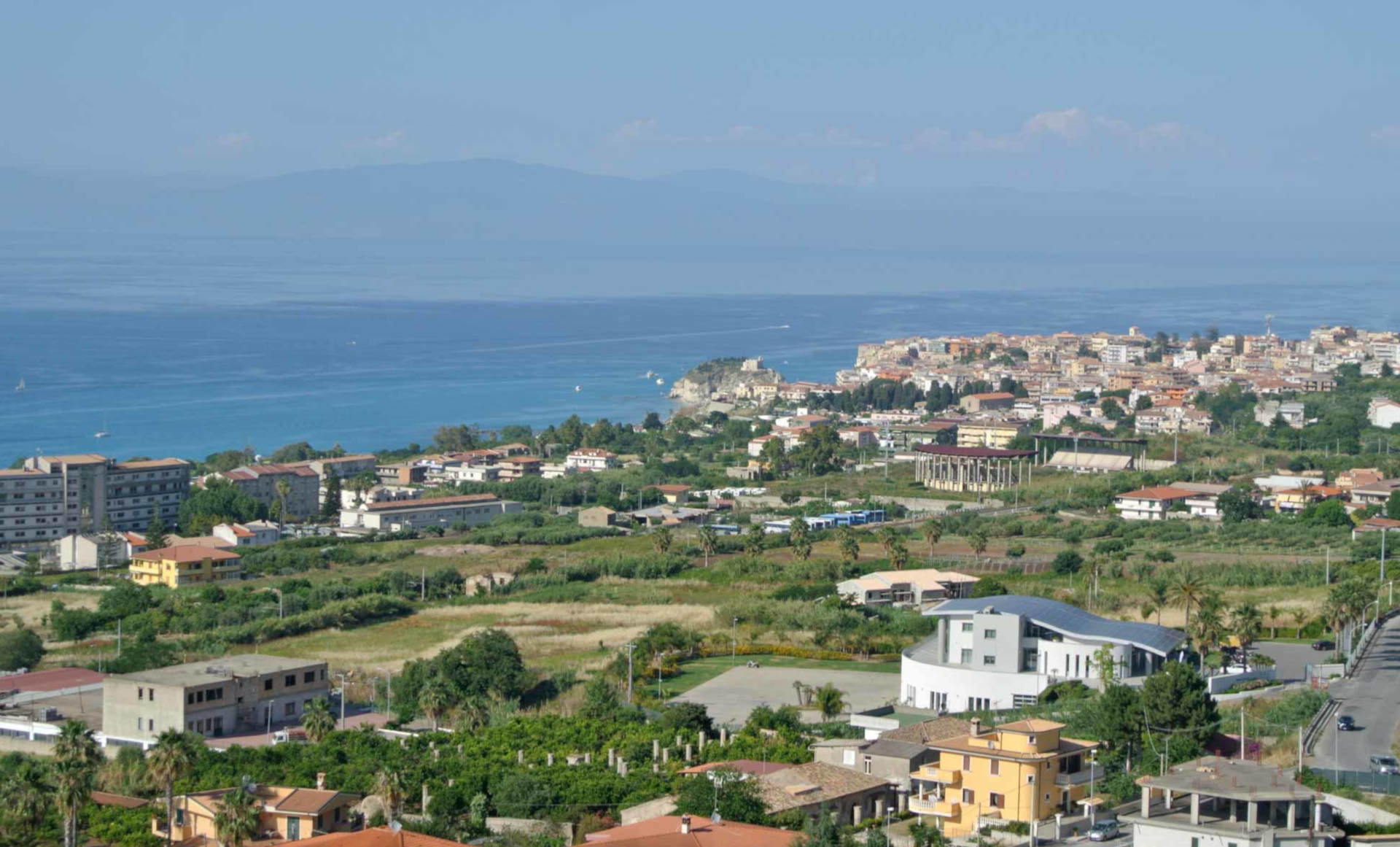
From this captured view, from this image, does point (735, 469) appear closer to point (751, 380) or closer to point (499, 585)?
point (499, 585)

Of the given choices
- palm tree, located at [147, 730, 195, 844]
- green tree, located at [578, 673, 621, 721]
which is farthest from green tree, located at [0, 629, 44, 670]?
palm tree, located at [147, 730, 195, 844]

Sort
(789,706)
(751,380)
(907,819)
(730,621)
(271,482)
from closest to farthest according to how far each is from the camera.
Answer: (907,819) → (789,706) → (730,621) → (271,482) → (751,380)

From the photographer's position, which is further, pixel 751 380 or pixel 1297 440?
pixel 751 380

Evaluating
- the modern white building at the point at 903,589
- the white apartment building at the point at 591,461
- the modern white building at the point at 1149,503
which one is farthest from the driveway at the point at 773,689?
the white apartment building at the point at 591,461

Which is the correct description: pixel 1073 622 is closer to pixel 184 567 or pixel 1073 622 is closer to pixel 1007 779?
pixel 1007 779

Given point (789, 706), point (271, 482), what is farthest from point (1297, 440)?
point (789, 706)

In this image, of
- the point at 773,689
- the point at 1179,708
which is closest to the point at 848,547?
the point at 773,689
